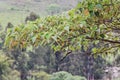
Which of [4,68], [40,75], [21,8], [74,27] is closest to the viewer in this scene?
[74,27]

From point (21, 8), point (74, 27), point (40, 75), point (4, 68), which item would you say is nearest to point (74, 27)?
point (74, 27)

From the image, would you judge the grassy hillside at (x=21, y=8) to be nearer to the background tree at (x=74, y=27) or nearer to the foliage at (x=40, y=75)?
the foliage at (x=40, y=75)

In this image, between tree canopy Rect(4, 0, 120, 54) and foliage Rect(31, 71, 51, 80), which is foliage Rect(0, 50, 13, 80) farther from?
tree canopy Rect(4, 0, 120, 54)

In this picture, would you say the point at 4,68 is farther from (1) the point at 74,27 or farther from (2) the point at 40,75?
(1) the point at 74,27

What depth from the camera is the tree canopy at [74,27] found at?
2492 millimetres

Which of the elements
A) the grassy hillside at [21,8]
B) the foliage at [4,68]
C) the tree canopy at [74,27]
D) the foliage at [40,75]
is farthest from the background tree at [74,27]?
the grassy hillside at [21,8]

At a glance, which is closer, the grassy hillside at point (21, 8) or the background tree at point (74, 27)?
the background tree at point (74, 27)

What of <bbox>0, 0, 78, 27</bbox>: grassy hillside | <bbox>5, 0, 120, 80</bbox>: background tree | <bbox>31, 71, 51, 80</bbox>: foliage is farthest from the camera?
<bbox>0, 0, 78, 27</bbox>: grassy hillside

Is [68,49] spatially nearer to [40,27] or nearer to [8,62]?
[40,27]

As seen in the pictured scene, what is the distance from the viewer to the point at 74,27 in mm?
2539

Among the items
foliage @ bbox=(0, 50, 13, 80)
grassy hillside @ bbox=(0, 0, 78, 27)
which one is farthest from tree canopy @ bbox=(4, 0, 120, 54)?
grassy hillside @ bbox=(0, 0, 78, 27)

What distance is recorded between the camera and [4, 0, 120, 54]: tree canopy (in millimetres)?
2492

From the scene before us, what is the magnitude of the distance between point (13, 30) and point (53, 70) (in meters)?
22.7

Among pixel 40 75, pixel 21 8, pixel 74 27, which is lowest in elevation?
pixel 21 8
